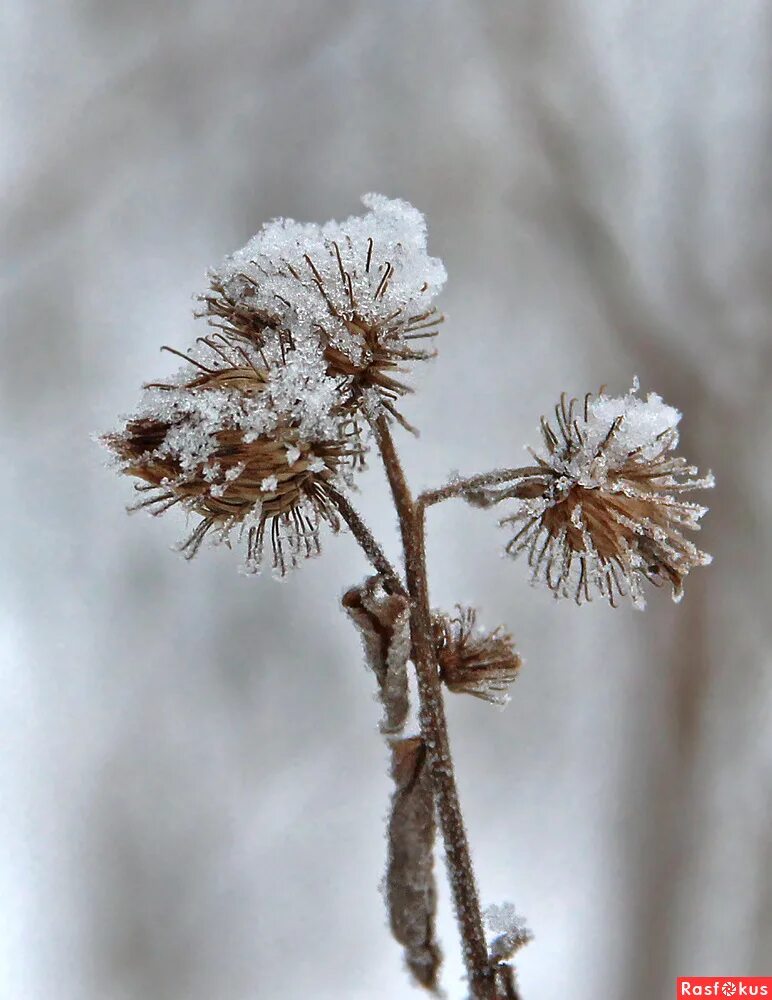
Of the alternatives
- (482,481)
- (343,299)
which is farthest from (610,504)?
(343,299)

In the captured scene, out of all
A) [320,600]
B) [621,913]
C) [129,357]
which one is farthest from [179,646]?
[621,913]

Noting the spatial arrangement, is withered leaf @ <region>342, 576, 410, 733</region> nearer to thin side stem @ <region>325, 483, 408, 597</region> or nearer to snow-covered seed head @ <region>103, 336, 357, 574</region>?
thin side stem @ <region>325, 483, 408, 597</region>

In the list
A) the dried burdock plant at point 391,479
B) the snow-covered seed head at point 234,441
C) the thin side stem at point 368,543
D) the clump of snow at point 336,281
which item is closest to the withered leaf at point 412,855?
the dried burdock plant at point 391,479

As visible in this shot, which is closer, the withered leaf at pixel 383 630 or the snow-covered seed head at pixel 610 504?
the withered leaf at pixel 383 630

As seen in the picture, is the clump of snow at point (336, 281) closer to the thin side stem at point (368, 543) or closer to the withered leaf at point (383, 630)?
the thin side stem at point (368, 543)

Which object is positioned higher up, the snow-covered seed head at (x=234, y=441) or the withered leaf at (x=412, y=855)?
the snow-covered seed head at (x=234, y=441)

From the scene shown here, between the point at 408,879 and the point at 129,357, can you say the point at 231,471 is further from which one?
the point at 129,357
